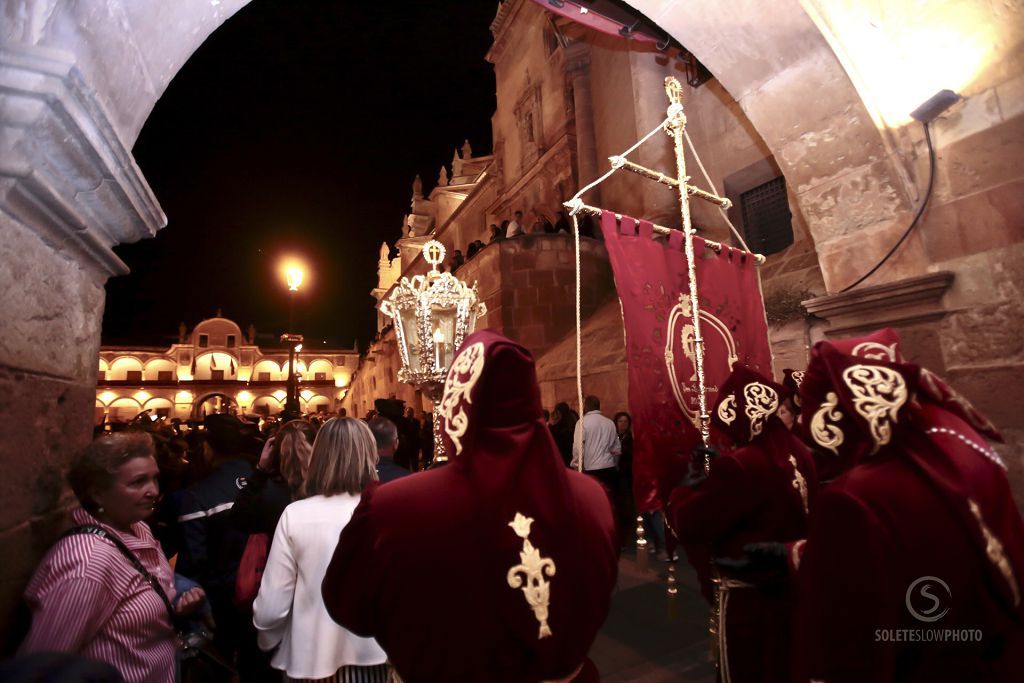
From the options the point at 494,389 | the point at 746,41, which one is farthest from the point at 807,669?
the point at 746,41

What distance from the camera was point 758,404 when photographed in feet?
8.93

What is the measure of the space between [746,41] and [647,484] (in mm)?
3785

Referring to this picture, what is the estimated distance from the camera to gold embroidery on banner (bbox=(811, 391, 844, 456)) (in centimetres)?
176

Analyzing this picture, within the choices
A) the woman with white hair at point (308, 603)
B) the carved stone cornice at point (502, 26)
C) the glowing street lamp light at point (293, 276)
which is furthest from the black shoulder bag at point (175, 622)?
the carved stone cornice at point (502, 26)

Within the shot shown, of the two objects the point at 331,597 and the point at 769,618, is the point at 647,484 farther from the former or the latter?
the point at 331,597

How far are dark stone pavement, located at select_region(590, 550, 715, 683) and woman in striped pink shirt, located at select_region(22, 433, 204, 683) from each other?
2484mm

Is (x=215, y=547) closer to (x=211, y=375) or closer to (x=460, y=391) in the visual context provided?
(x=460, y=391)

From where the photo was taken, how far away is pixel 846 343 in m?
1.99

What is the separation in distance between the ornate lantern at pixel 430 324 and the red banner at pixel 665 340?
3.37 feet

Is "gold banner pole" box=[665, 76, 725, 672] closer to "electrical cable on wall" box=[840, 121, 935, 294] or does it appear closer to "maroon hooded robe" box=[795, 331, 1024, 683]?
"maroon hooded robe" box=[795, 331, 1024, 683]

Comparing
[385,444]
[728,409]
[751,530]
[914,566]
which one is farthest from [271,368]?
[914,566]

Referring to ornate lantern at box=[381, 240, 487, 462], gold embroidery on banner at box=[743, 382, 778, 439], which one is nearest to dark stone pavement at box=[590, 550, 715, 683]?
gold embroidery on banner at box=[743, 382, 778, 439]

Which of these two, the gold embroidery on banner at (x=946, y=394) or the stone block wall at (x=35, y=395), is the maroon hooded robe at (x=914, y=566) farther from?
the stone block wall at (x=35, y=395)

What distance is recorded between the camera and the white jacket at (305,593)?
2092 millimetres
